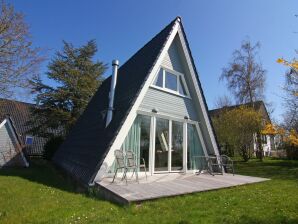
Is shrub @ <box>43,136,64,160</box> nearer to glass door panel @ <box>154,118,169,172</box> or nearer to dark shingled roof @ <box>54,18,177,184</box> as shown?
dark shingled roof @ <box>54,18,177,184</box>

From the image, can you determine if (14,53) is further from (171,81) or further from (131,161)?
(171,81)

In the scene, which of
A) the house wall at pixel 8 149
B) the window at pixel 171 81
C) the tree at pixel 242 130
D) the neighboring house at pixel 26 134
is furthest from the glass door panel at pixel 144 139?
the neighboring house at pixel 26 134

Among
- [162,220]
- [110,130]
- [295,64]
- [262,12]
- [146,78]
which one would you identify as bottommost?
[162,220]

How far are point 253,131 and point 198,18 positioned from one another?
47.0 feet

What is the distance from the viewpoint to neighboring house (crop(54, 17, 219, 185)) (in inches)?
364

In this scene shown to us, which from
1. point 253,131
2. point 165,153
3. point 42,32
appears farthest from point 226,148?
point 42,32

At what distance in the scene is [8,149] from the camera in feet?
59.7

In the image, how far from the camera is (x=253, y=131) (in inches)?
945

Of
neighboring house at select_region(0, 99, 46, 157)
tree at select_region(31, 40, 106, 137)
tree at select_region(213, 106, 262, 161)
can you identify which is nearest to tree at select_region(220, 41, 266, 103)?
tree at select_region(213, 106, 262, 161)

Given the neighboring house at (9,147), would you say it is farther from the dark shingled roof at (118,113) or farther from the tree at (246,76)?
the tree at (246,76)

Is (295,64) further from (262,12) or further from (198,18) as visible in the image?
(198,18)

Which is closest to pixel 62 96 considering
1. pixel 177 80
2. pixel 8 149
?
pixel 8 149

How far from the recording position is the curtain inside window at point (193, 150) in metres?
12.0

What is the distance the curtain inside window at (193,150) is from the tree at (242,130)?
1238 centimetres
